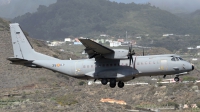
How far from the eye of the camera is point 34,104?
278ft

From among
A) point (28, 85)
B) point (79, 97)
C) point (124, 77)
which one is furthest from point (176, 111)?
point (124, 77)

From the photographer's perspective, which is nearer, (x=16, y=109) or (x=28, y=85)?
(x=16, y=109)

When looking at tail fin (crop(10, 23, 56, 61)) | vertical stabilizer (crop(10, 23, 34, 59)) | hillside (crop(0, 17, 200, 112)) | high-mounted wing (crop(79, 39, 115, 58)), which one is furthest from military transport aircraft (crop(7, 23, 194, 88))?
hillside (crop(0, 17, 200, 112))

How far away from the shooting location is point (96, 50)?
48938mm

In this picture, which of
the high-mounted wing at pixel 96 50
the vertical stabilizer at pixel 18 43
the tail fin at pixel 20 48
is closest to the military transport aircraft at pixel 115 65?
the high-mounted wing at pixel 96 50

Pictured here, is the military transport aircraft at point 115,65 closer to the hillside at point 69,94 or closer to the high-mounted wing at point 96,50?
the high-mounted wing at point 96,50

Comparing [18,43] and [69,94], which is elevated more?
[18,43]

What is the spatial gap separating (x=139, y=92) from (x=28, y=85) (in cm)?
2668

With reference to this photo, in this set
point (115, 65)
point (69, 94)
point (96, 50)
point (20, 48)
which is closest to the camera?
point (96, 50)

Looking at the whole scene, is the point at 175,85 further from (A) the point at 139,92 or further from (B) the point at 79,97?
(B) the point at 79,97

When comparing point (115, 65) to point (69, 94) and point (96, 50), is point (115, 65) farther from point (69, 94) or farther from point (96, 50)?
point (69, 94)

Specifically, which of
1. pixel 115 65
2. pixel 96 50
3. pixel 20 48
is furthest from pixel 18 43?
pixel 115 65

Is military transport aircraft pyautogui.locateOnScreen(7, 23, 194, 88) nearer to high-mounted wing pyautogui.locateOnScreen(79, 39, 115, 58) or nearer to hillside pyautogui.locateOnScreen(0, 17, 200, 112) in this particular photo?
high-mounted wing pyautogui.locateOnScreen(79, 39, 115, 58)

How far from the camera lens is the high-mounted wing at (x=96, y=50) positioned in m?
47.6
